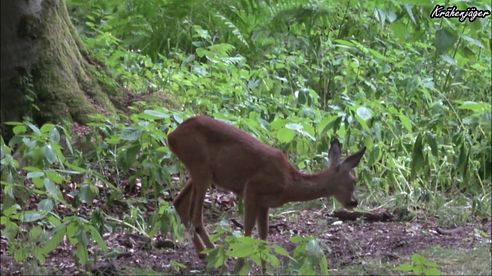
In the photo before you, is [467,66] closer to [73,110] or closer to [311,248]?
[73,110]

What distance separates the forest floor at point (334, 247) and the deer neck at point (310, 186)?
0.51m

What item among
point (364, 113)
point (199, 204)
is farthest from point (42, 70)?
point (364, 113)

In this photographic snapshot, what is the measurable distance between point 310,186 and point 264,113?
3.11m

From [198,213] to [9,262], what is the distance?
51.3 inches

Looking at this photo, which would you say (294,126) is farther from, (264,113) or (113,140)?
(264,113)

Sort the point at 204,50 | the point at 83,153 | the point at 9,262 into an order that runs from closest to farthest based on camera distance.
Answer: the point at 9,262 → the point at 83,153 → the point at 204,50

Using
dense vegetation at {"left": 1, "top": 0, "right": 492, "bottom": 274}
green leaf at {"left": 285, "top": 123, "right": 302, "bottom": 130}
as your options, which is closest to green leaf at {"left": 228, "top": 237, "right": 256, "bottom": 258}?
dense vegetation at {"left": 1, "top": 0, "right": 492, "bottom": 274}

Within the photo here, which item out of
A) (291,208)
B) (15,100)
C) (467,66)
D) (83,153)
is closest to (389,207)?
(291,208)

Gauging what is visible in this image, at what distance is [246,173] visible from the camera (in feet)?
21.0

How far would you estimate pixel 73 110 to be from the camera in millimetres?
8453

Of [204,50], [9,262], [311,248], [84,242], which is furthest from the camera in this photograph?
[204,50]

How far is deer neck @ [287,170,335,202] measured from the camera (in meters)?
6.45

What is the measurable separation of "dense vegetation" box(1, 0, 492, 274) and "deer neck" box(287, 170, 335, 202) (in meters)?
0.47

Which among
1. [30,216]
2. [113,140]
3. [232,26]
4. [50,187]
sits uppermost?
[232,26]
